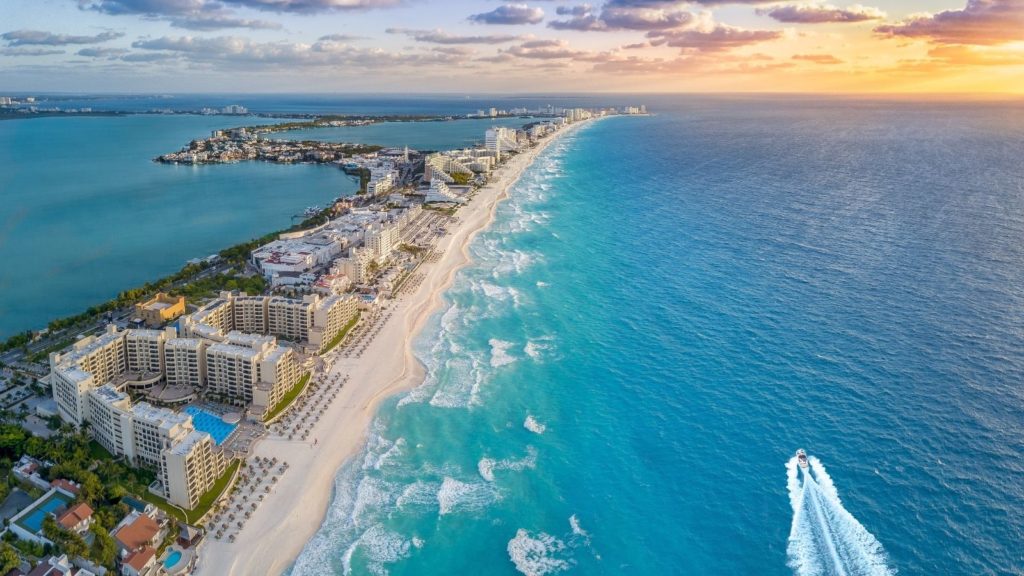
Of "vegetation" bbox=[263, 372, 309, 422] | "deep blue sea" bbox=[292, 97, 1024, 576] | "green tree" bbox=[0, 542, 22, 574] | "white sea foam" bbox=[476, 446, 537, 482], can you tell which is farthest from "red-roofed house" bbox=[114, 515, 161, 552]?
"white sea foam" bbox=[476, 446, 537, 482]

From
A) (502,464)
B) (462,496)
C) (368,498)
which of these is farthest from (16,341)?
(502,464)

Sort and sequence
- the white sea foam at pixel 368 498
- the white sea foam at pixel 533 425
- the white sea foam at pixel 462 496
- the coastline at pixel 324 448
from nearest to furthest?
the coastline at pixel 324 448, the white sea foam at pixel 368 498, the white sea foam at pixel 462 496, the white sea foam at pixel 533 425

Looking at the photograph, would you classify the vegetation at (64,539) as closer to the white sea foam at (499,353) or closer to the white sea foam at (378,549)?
the white sea foam at (378,549)

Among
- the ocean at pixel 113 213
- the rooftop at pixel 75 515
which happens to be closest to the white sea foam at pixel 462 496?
the rooftop at pixel 75 515

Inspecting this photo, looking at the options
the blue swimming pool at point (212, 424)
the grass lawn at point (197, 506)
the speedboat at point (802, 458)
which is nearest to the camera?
the grass lawn at point (197, 506)

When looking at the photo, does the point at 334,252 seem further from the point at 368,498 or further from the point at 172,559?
the point at 172,559

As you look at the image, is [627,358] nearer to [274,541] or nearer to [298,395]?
[298,395]

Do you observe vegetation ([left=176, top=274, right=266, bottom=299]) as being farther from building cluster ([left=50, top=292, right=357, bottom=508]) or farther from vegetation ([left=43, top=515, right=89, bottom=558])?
vegetation ([left=43, top=515, right=89, bottom=558])
